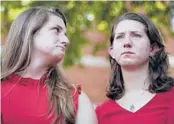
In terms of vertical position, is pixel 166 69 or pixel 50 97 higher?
pixel 166 69

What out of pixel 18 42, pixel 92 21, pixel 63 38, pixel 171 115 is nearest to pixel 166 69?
pixel 171 115

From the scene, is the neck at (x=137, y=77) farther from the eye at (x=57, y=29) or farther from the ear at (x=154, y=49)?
the eye at (x=57, y=29)

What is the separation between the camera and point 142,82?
8.10 ft

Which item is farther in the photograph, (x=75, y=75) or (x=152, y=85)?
(x=75, y=75)

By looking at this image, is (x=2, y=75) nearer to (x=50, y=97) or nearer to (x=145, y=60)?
(x=50, y=97)

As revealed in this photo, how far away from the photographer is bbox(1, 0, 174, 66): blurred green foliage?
5.32 metres

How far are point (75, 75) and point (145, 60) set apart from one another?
1134 cm

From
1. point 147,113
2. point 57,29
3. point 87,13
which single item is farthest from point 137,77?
point 87,13

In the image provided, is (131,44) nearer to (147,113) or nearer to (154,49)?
(154,49)

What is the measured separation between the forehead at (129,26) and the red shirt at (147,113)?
1.22ft

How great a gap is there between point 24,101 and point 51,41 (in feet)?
1.09

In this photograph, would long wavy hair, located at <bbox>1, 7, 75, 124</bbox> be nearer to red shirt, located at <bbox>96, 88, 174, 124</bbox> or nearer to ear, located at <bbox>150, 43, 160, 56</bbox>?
red shirt, located at <bbox>96, 88, 174, 124</bbox>

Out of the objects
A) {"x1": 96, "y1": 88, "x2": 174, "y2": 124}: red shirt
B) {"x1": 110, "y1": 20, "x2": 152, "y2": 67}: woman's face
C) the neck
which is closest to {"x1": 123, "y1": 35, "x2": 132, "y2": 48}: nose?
{"x1": 110, "y1": 20, "x2": 152, "y2": 67}: woman's face

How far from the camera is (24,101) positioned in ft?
7.29
